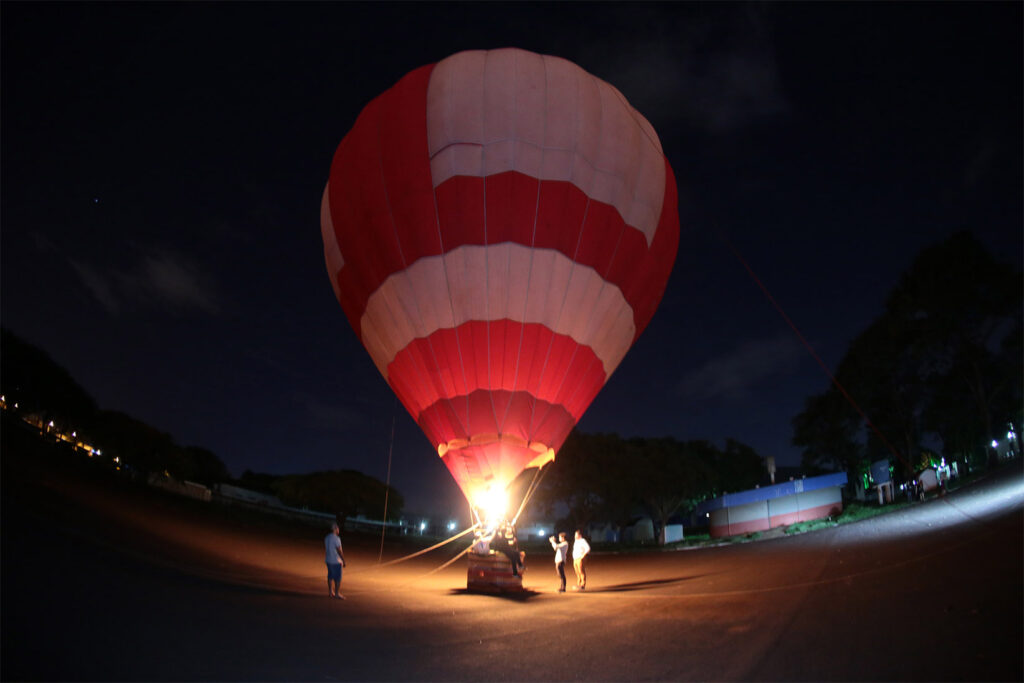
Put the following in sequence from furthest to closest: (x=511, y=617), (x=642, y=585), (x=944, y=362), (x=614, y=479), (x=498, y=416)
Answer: (x=614, y=479), (x=944, y=362), (x=642, y=585), (x=498, y=416), (x=511, y=617)

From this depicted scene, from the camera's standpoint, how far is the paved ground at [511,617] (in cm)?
458

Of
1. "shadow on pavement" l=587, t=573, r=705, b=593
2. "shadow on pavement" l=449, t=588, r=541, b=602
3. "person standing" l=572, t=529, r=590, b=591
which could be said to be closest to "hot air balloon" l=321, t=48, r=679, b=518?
"shadow on pavement" l=449, t=588, r=541, b=602

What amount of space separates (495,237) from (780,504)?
80.9 ft

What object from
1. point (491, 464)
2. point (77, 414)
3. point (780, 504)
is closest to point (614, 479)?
point (780, 504)

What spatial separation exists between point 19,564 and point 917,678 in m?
8.34

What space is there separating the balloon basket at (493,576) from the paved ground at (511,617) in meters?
0.47

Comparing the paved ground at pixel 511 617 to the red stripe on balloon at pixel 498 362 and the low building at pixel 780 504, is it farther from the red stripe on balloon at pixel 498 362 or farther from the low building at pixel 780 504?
the low building at pixel 780 504

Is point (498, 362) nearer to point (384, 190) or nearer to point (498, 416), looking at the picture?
point (498, 416)

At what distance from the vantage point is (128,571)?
7.50 metres

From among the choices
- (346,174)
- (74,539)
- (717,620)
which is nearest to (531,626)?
(717,620)

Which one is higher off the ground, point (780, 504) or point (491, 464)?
point (780, 504)

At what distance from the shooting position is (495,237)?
10.4 m

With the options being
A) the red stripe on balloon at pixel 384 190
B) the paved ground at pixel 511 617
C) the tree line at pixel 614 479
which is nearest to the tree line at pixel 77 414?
the tree line at pixel 614 479

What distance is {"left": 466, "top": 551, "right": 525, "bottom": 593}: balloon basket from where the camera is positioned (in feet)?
34.2
